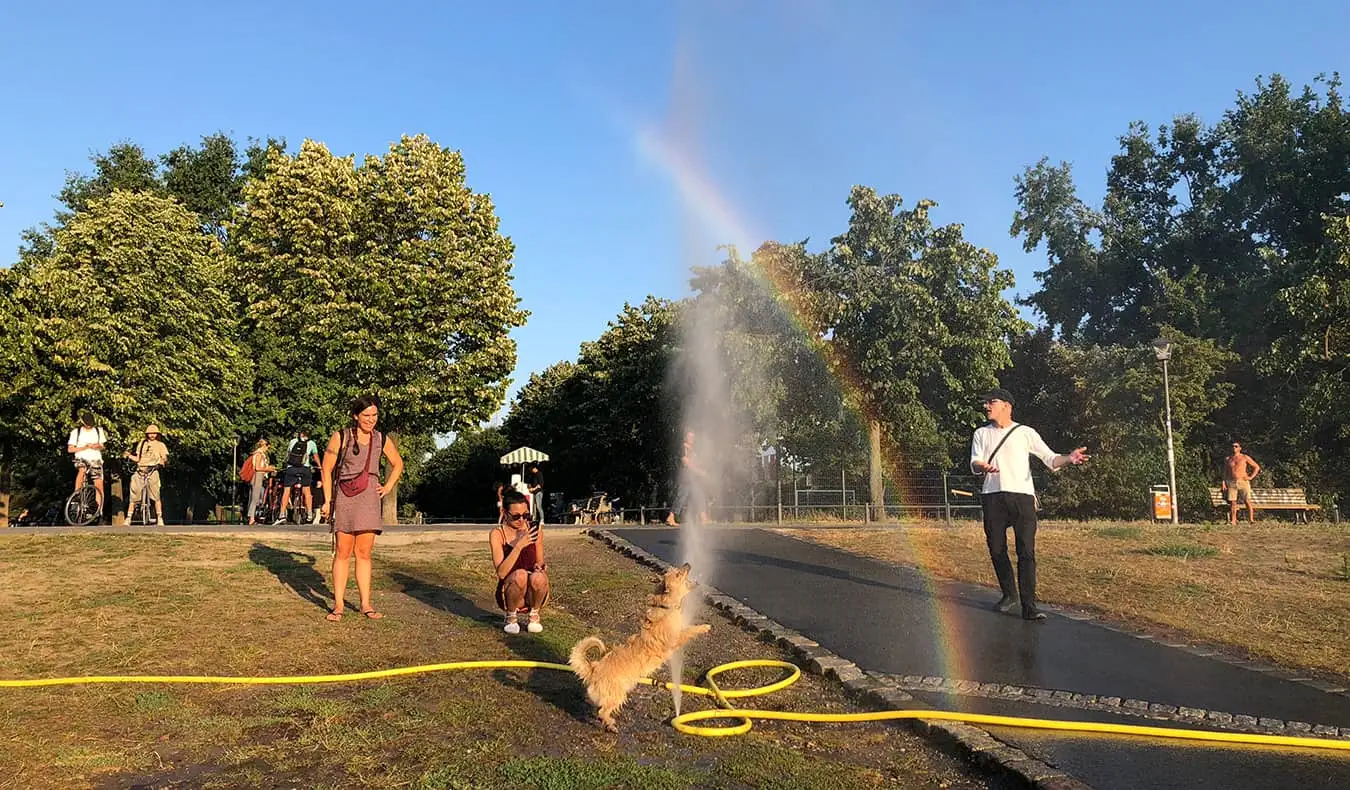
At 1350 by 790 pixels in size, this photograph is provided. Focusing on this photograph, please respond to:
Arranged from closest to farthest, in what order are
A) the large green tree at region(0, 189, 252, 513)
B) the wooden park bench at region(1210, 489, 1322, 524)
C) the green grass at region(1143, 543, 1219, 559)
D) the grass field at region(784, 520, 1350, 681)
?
the grass field at region(784, 520, 1350, 681), the green grass at region(1143, 543, 1219, 559), the large green tree at region(0, 189, 252, 513), the wooden park bench at region(1210, 489, 1322, 524)

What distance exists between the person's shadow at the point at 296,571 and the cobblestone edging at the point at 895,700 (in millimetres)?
4413

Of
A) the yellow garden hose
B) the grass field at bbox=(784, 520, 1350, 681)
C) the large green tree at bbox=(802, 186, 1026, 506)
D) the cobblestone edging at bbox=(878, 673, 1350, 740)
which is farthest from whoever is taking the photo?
the large green tree at bbox=(802, 186, 1026, 506)

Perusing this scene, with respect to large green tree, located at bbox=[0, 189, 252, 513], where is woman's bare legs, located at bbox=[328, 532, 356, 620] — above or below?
below

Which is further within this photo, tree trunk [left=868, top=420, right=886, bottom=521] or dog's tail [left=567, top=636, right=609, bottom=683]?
tree trunk [left=868, top=420, right=886, bottom=521]

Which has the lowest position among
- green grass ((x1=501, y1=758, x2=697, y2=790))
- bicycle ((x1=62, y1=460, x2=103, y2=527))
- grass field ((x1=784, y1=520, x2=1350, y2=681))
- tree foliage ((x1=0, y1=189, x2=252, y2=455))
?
green grass ((x1=501, y1=758, x2=697, y2=790))

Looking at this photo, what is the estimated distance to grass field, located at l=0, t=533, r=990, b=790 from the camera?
15.2 feet

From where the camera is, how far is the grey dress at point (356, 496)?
28.4 feet

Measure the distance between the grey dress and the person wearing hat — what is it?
43.3 feet

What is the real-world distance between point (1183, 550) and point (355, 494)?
44.2 ft

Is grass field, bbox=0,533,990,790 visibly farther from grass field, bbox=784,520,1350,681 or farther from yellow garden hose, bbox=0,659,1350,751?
grass field, bbox=784,520,1350,681

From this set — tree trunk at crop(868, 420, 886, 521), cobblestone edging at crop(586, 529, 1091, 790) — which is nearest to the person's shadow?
cobblestone edging at crop(586, 529, 1091, 790)

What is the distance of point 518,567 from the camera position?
8484mm

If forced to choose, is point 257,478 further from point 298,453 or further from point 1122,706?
point 1122,706

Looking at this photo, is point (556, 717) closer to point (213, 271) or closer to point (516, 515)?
point (516, 515)
